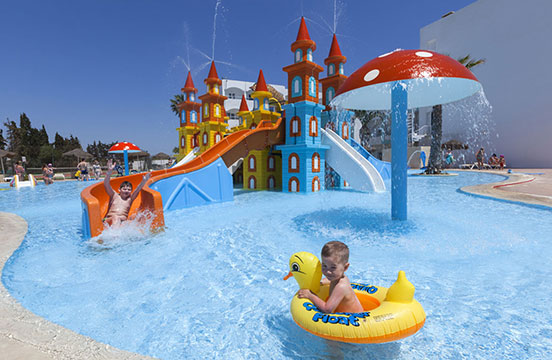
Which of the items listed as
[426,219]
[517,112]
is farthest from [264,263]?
[517,112]

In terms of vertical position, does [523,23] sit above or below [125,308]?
above

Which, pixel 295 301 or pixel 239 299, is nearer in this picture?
pixel 295 301

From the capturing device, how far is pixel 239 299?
3.29m

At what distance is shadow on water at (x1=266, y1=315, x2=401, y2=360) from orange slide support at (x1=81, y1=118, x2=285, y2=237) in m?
4.56

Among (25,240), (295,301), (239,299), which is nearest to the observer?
(295,301)

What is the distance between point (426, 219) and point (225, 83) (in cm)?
4954

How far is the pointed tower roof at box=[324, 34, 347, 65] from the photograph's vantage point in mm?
15664

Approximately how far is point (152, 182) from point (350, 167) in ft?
28.1

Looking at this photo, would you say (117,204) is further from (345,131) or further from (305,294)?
(345,131)

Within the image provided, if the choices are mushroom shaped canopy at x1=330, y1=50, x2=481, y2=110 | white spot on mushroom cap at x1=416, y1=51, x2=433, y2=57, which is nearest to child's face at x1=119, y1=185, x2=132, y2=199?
mushroom shaped canopy at x1=330, y1=50, x2=481, y2=110

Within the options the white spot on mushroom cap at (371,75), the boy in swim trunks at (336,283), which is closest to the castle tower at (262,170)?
the white spot on mushroom cap at (371,75)

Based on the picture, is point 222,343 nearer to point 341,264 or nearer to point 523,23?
point 341,264

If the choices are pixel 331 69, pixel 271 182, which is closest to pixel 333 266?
pixel 271 182

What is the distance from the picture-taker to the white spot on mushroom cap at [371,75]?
16.4 feet
